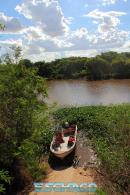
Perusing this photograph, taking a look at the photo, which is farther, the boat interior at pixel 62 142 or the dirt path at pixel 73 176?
the boat interior at pixel 62 142

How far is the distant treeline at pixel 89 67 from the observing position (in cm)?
5319

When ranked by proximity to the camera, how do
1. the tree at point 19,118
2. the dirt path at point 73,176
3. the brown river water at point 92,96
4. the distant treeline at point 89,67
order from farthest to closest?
the distant treeline at point 89,67 → the brown river water at point 92,96 → the dirt path at point 73,176 → the tree at point 19,118

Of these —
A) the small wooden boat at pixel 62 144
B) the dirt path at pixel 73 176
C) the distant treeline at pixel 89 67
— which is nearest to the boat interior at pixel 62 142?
the small wooden boat at pixel 62 144

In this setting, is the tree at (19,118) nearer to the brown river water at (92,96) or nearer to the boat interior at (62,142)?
the boat interior at (62,142)

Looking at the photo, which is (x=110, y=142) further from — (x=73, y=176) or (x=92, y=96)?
(x=92, y=96)

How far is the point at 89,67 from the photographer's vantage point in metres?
55.4

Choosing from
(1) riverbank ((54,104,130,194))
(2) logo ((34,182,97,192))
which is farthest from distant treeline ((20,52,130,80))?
(2) logo ((34,182,97,192))

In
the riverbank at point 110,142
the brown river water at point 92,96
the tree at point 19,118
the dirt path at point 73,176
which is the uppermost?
the tree at point 19,118

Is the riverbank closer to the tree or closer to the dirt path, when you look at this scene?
the dirt path

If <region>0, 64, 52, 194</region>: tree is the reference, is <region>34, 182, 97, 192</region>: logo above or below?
below

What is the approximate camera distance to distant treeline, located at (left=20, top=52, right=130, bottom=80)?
53188 mm

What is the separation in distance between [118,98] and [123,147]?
22.4 m

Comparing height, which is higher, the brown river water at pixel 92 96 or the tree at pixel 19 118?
the tree at pixel 19 118

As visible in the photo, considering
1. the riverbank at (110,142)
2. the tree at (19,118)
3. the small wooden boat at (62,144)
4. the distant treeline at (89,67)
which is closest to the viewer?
the riverbank at (110,142)
